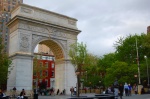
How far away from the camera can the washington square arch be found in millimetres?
30469

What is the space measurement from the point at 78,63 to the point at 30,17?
10.5 m

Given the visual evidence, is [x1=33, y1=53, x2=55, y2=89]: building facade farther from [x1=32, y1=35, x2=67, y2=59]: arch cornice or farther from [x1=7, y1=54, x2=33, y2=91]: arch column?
[x1=7, y1=54, x2=33, y2=91]: arch column

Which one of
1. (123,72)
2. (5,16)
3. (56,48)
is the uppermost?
(5,16)

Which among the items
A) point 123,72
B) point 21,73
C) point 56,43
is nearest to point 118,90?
point 21,73

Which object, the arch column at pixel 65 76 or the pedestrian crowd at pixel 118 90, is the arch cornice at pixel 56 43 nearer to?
the arch column at pixel 65 76

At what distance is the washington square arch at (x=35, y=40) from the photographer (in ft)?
100.0

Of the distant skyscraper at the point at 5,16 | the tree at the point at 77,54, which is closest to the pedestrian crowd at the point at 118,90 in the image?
the tree at the point at 77,54

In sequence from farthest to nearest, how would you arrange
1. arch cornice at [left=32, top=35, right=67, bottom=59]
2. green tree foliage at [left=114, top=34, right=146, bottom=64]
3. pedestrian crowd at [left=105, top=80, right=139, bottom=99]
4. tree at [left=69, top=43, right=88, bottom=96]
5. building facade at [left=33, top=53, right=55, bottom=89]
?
building facade at [left=33, top=53, right=55, bottom=89]
green tree foliage at [left=114, top=34, right=146, bottom=64]
tree at [left=69, top=43, right=88, bottom=96]
arch cornice at [left=32, top=35, right=67, bottom=59]
pedestrian crowd at [left=105, top=80, right=139, bottom=99]

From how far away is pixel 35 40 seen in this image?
3262cm

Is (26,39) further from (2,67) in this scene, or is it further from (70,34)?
(70,34)

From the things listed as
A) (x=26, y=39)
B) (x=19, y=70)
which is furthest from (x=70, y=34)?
(x=19, y=70)

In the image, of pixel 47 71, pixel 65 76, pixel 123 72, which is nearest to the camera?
pixel 65 76

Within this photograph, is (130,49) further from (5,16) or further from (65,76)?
(5,16)

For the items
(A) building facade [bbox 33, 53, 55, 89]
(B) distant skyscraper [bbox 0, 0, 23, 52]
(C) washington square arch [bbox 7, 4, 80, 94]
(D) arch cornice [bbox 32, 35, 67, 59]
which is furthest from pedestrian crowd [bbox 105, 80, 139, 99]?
(B) distant skyscraper [bbox 0, 0, 23, 52]
